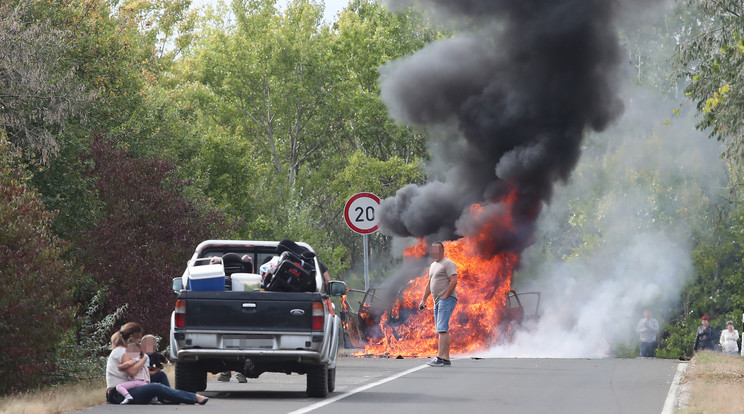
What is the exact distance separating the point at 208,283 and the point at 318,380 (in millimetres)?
1624

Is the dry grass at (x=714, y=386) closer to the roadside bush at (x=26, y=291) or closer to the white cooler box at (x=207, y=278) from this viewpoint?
the white cooler box at (x=207, y=278)

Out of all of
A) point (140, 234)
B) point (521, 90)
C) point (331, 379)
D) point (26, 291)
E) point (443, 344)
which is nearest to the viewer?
point (26, 291)

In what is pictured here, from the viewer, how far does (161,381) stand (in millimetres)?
13133

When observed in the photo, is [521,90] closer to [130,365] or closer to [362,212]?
[362,212]

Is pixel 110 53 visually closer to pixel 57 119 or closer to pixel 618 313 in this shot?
pixel 57 119

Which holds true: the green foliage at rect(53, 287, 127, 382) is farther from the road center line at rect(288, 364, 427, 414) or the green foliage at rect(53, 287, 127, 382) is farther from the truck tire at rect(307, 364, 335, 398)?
the road center line at rect(288, 364, 427, 414)

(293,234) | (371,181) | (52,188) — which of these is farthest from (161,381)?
(371,181)

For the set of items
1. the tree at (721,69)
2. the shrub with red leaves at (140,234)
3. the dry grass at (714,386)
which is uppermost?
the tree at (721,69)

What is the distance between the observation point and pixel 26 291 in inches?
535

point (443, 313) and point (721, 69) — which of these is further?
point (443, 313)

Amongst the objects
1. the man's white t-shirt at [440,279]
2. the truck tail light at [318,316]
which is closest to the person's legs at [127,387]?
the truck tail light at [318,316]

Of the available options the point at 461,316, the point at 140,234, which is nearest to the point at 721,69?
the point at 461,316

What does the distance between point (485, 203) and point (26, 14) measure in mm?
11612

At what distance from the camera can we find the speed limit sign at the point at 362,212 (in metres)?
23.4
